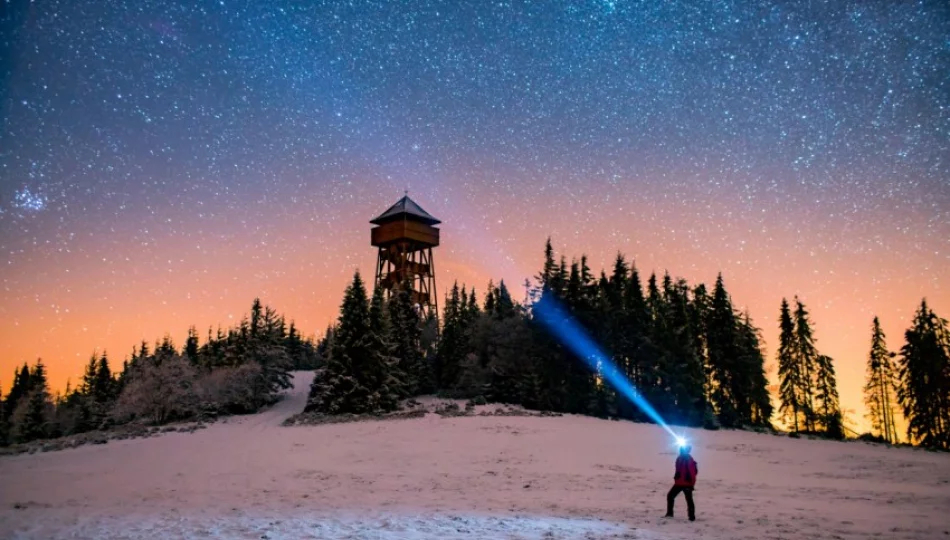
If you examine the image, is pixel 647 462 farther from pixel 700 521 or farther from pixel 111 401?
pixel 111 401

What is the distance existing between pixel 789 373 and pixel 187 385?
5596cm

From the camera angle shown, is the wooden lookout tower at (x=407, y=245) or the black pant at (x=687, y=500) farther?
the wooden lookout tower at (x=407, y=245)

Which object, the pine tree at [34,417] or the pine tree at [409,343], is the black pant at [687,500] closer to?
the pine tree at [409,343]

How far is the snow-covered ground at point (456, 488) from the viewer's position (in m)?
11.5

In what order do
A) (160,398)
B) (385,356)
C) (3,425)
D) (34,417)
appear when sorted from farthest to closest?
(3,425) → (34,417) → (160,398) → (385,356)

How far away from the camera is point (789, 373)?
56.0m

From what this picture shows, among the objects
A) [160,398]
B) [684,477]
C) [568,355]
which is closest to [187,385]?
[160,398]

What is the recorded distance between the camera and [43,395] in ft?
249

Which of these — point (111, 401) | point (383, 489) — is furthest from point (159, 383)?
point (383, 489)

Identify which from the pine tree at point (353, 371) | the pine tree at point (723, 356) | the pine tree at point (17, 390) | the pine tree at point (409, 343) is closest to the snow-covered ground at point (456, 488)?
the pine tree at point (353, 371)

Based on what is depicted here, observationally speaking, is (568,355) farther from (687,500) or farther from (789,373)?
(687,500)

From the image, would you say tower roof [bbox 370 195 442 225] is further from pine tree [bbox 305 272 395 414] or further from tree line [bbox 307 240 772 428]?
pine tree [bbox 305 272 395 414]

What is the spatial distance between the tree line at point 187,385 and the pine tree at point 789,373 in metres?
47.4

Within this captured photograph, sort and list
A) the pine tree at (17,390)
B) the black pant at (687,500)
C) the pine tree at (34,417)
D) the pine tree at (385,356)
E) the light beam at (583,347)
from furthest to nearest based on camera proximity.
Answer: the pine tree at (17,390), the pine tree at (34,417), the light beam at (583,347), the pine tree at (385,356), the black pant at (687,500)
